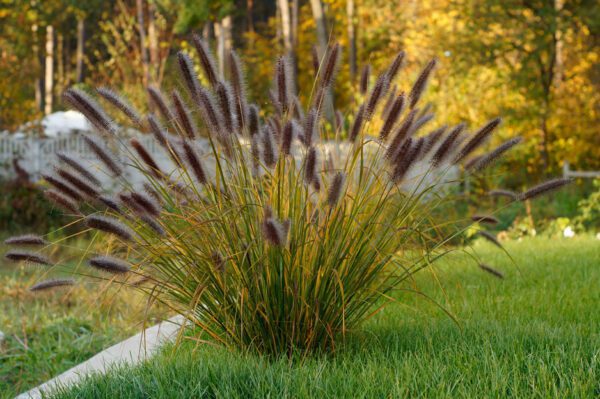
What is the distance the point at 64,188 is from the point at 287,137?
803 millimetres

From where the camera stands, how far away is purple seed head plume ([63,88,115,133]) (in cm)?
267

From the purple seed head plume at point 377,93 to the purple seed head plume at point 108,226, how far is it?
38.4 inches

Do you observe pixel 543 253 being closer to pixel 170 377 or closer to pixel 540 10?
pixel 170 377

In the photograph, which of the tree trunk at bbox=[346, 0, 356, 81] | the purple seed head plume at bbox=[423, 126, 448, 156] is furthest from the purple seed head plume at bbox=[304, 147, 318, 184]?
the tree trunk at bbox=[346, 0, 356, 81]

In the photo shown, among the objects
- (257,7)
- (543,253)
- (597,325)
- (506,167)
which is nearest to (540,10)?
(506,167)

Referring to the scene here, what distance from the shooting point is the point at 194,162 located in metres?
2.47

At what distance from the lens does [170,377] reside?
239 centimetres

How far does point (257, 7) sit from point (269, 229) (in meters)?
29.3

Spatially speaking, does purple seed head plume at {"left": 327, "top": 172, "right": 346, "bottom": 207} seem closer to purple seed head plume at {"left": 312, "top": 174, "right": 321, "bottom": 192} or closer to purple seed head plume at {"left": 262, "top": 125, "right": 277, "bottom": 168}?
purple seed head plume at {"left": 262, "top": 125, "right": 277, "bottom": 168}

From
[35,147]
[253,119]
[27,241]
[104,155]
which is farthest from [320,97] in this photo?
[35,147]

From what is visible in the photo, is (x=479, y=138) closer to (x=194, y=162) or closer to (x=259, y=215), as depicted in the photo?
(x=259, y=215)

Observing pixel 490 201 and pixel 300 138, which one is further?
pixel 490 201

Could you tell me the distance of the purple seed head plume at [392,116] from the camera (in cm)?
276

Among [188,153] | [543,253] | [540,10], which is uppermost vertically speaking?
[540,10]
